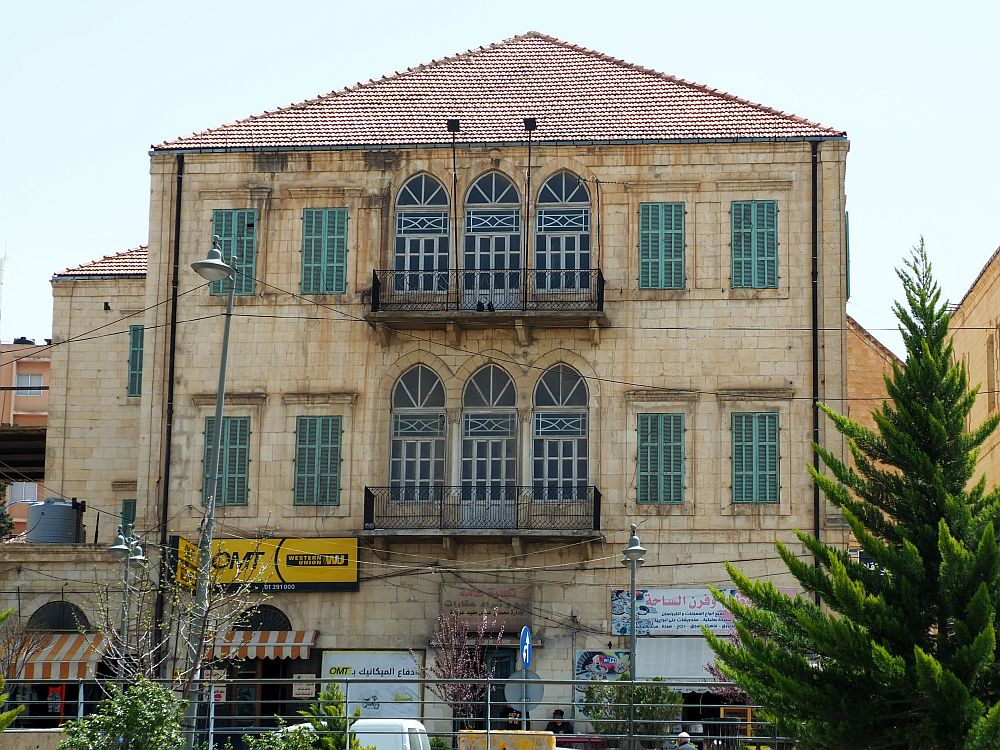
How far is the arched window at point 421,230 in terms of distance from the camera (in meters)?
34.9

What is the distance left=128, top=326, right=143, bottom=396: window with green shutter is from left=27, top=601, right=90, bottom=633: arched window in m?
6.55

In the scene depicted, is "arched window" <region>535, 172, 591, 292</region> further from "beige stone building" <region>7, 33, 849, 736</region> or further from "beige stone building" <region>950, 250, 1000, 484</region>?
"beige stone building" <region>950, 250, 1000, 484</region>

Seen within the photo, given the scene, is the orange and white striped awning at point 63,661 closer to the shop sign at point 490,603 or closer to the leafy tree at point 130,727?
the shop sign at point 490,603

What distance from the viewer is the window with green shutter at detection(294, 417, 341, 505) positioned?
34406 mm

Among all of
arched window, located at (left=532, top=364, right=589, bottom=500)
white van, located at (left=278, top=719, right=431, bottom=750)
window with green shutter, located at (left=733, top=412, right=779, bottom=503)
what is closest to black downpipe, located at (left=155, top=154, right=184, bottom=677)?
arched window, located at (left=532, top=364, right=589, bottom=500)

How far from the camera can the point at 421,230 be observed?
35.2m

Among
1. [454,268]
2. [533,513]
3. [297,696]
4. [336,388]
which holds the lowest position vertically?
[297,696]

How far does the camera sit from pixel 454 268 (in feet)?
114

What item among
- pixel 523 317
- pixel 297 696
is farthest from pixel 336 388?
pixel 297 696

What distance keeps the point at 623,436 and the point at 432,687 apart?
6.29 m

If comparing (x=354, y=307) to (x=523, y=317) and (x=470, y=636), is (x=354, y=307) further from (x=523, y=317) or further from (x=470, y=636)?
(x=470, y=636)

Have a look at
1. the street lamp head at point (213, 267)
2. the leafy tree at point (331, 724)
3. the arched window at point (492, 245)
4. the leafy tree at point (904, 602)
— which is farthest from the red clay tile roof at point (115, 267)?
the leafy tree at point (904, 602)

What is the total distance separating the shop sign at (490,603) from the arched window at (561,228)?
625 cm

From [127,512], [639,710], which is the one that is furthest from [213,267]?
[127,512]
